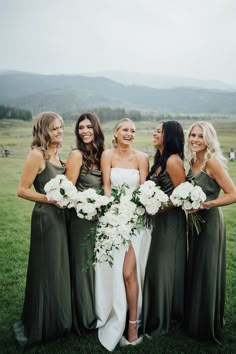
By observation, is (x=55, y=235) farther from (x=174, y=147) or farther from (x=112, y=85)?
(x=112, y=85)

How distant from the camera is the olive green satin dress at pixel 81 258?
13.7 feet

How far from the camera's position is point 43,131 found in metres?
3.93

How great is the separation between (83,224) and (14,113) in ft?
40.9

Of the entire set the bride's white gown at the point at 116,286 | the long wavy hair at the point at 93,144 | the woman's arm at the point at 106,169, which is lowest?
the bride's white gown at the point at 116,286

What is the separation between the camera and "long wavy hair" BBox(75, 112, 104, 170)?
167 inches

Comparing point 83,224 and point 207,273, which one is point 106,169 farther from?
point 207,273

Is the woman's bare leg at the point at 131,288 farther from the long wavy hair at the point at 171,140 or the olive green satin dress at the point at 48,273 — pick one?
the long wavy hair at the point at 171,140

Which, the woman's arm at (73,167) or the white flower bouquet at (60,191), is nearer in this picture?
the white flower bouquet at (60,191)

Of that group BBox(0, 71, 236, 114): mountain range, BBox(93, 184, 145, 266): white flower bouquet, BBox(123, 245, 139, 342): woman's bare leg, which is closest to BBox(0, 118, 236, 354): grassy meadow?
BBox(123, 245, 139, 342): woman's bare leg

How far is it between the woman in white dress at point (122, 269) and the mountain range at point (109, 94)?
44.6 feet

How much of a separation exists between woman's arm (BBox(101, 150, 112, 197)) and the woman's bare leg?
32.3 inches

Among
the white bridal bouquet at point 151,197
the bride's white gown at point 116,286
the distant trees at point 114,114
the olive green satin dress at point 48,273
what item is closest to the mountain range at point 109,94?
the distant trees at point 114,114

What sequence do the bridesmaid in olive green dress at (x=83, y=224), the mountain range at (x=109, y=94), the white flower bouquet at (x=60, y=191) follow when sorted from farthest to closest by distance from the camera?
1. the mountain range at (x=109, y=94)
2. the bridesmaid in olive green dress at (x=83, y=224)
3. the white flower bouquet at (x=60, y=191)

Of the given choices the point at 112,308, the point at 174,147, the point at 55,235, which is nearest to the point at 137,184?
the point at 174,147
